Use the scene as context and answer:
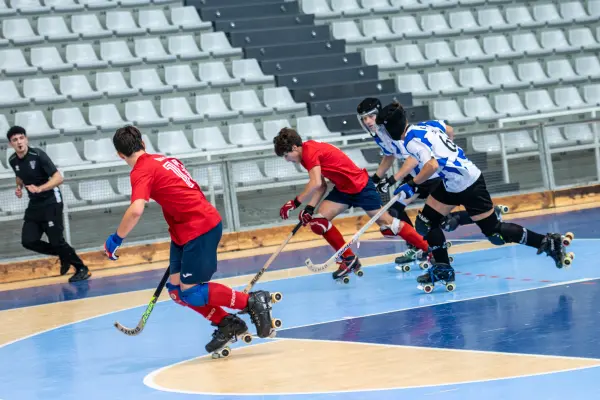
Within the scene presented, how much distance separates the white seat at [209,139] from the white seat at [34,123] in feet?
6.20

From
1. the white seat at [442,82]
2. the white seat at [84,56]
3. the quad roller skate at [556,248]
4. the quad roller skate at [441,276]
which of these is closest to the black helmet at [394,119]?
the quad roller skate at [441,276]

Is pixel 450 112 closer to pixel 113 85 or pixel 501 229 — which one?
pixel 113 85

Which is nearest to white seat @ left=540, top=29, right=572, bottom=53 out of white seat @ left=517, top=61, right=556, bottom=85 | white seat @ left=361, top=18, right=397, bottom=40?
white seat @ left=517, top=61, right=556, bottom=85

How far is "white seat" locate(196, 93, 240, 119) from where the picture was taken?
15328 mm

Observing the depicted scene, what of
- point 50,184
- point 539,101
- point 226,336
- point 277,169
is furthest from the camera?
point 539,101

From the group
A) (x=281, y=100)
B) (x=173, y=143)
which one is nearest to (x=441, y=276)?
(x=173, y=143)

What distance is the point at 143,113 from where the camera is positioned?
14922mm

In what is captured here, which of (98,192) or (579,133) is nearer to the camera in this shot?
(98,192)

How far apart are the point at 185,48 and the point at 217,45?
22.5 inches

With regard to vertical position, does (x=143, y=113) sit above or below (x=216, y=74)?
below

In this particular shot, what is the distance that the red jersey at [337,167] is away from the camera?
376 inches

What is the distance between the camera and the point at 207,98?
15547mm

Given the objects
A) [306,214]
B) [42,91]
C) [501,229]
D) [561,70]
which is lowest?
[501,229]

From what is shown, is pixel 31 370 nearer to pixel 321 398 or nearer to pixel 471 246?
pixel 321 398
